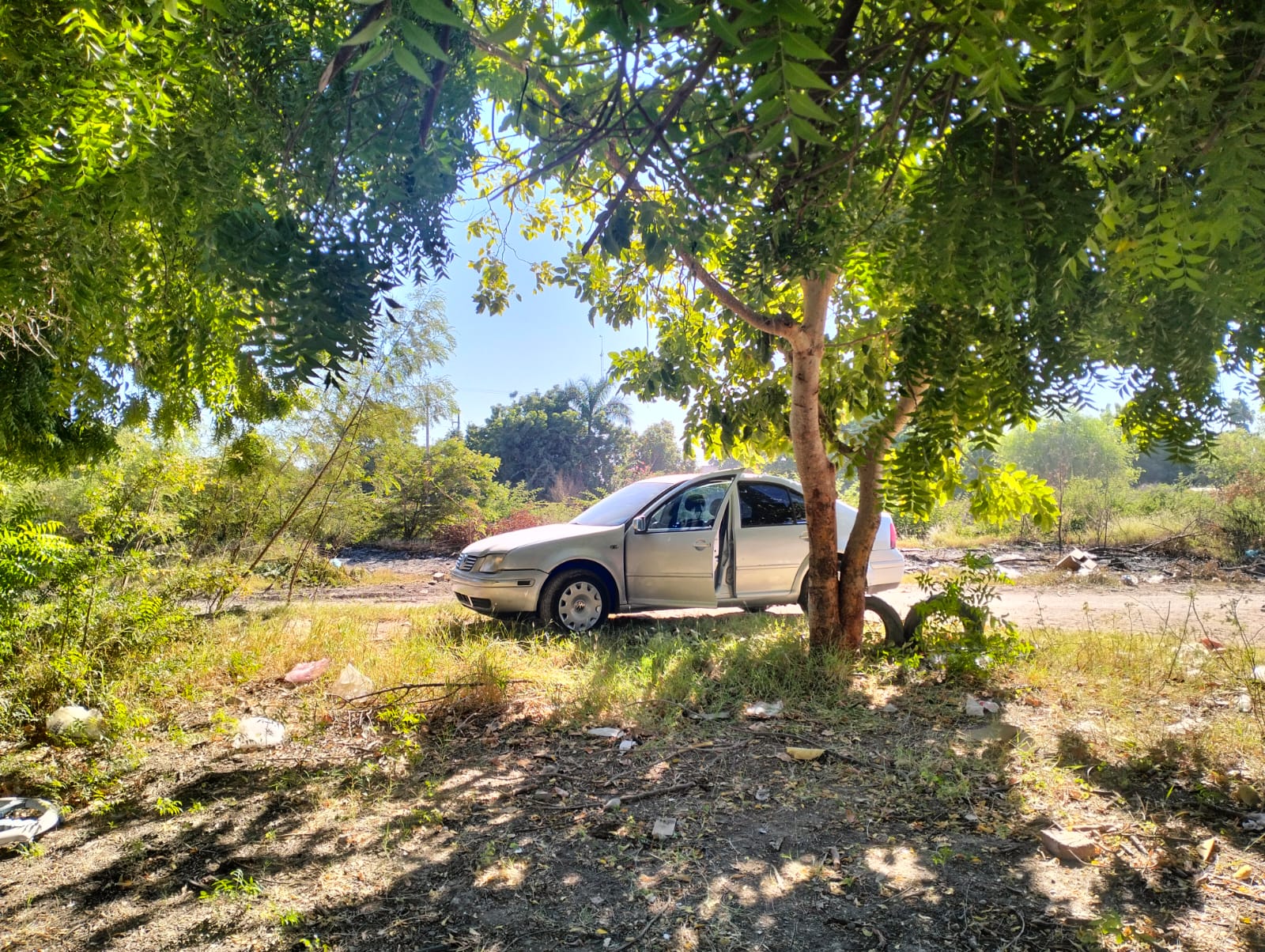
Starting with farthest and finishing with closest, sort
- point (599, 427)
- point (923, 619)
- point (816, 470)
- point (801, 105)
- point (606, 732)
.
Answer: point (599, 427) < point (923, 619) < point (816, 470) < point (606, 732) < point (801, 105)

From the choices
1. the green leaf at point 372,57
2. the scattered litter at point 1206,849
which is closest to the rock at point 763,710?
the scattered litter at point 1206,849

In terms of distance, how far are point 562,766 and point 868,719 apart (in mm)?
1919

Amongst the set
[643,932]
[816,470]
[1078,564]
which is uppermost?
[816,470]

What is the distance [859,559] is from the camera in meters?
5.77

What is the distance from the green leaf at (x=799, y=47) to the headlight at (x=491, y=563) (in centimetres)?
658

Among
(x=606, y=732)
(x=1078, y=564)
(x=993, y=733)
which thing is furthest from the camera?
(x=1078, y=564)

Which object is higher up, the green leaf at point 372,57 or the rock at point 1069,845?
the green leaf at point 372,57

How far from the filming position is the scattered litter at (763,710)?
4453 mm

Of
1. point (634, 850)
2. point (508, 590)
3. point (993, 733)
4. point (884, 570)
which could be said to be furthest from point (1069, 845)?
point (884, 570)

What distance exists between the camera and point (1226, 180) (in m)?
1.28

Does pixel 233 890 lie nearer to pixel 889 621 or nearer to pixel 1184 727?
pixel 1184 727

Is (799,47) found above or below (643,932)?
above

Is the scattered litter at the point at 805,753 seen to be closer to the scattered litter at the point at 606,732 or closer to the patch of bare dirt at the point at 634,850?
the patch of bare dirt at the point at 634,850

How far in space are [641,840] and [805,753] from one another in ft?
4.06
